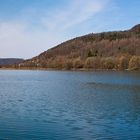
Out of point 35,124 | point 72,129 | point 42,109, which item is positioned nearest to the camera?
point 72,129

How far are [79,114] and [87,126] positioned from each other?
5339mm

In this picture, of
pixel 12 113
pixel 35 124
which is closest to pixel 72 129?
pixel 35 124

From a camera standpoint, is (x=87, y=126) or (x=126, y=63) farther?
(x=126, y=63)

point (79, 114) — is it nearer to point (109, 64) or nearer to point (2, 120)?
point (2, 120)

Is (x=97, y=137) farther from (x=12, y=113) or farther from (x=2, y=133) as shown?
(x=12, y=113)

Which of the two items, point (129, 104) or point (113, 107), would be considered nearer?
point (113, 107)

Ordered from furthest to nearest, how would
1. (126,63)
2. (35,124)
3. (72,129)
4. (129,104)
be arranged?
(126,63), (129,104), (35,124), (72,129)

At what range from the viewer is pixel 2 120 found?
942 inches

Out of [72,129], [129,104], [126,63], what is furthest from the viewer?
[126,63]

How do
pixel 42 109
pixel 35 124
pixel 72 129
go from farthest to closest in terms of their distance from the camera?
pixel 42 109, pixel 35 124, pixel 72 129

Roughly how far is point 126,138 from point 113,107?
12.5 meters

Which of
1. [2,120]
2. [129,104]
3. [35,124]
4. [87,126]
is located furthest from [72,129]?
[129,104]

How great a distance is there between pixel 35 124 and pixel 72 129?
276 cm

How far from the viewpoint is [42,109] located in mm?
29641
